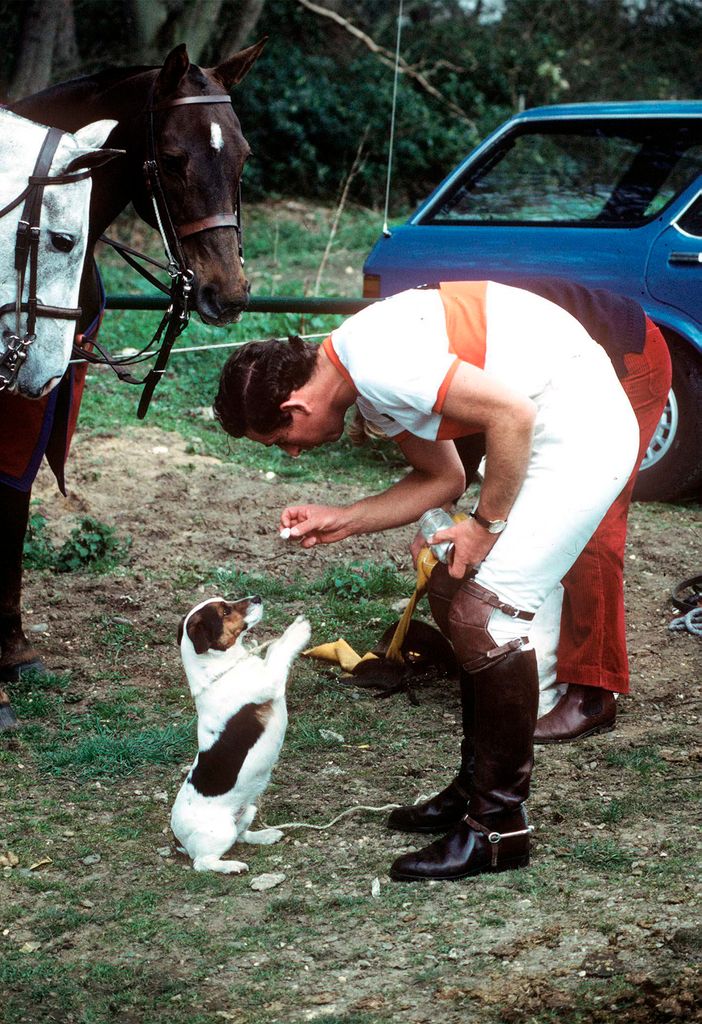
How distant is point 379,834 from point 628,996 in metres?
1.05

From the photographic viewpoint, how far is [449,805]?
11.7 ft

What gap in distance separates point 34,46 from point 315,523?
29.5ft

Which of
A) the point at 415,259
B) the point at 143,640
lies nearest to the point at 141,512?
the point at 143,640

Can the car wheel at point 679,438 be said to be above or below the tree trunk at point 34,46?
below

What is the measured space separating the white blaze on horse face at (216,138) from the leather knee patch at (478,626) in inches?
73.1

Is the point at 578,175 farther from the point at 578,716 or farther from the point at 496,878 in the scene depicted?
the point at 496,878

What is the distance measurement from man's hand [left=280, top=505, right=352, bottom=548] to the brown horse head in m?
1.08

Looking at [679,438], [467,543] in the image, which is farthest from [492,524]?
[679,438]

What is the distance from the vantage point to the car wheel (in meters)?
6.64

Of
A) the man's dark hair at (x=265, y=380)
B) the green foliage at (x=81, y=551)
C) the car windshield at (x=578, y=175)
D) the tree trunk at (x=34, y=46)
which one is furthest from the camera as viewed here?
the tree trunk at (x=34, y=46)

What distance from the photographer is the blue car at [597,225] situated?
21.7ft

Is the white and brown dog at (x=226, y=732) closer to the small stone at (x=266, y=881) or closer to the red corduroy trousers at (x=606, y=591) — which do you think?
the small stone at (x=266, y=881)

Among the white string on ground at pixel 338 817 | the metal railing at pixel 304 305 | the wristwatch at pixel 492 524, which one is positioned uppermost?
the wristwatch at pixel 492 524

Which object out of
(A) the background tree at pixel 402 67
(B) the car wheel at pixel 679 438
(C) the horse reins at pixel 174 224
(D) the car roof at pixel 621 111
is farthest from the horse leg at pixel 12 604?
(A) the background tree at pixel 402 67
